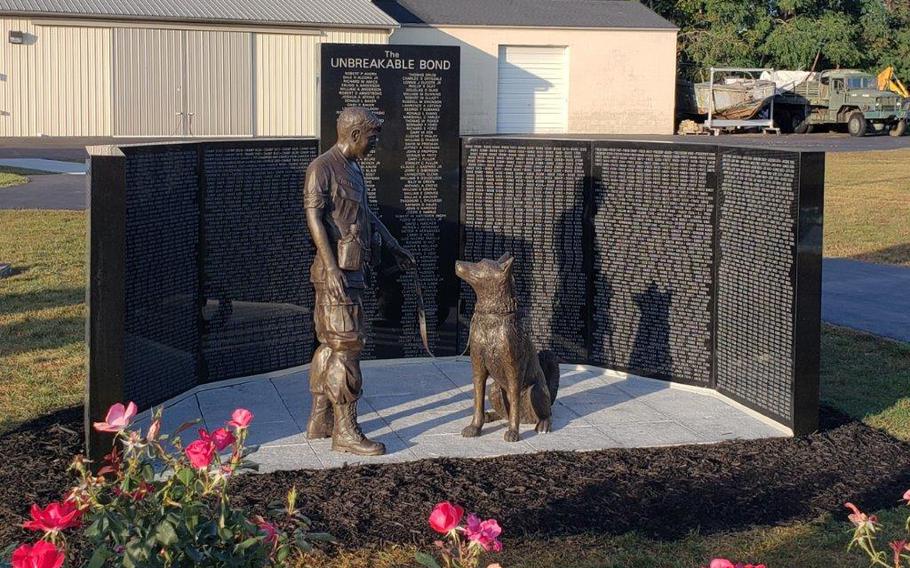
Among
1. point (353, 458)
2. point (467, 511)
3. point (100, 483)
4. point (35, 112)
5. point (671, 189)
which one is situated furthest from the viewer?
point (35, 112)

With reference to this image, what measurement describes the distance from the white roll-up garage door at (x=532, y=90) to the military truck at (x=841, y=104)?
795cm

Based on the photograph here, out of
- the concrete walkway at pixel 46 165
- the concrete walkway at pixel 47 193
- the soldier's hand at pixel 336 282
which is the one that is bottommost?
the soldier's hand at pixel 336 282

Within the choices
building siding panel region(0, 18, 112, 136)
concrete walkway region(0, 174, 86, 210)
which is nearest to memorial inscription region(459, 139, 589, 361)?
concrete walkway region(0, 174, 86, 210)

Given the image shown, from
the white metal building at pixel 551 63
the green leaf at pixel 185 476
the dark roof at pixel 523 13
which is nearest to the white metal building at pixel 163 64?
the dark roof at pixel 523 13

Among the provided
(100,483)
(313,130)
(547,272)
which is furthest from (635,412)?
(313,130)

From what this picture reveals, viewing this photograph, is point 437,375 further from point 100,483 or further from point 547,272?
point 100,483

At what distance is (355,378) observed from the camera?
7371mm

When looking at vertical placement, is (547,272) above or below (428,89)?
below

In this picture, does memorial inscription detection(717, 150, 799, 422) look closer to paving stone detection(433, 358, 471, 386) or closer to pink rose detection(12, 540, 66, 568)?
paving stone detection(433, 358, 471, 386)

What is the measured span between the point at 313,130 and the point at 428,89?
2460 cm

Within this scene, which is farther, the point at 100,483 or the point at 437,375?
the point at 437,375

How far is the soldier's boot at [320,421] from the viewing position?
769 cm

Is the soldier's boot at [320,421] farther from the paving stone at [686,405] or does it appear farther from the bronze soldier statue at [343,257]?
the paving stone at [686,405]

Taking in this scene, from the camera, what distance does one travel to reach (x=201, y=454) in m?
3.60
